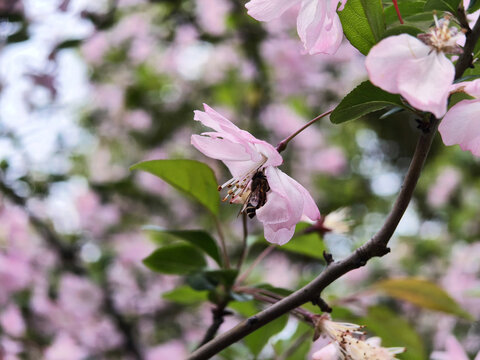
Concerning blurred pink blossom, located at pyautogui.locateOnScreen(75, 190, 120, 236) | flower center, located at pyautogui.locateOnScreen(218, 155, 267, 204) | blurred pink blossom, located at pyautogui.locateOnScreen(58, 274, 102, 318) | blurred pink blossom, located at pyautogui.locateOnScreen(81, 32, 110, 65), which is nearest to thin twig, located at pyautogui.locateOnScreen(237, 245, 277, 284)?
flower center, located at pyautogui.locateOnScreen(218, 155, 267, 204)

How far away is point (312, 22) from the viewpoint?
1.49ft

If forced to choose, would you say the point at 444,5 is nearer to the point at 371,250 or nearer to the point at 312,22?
the point at 312,22

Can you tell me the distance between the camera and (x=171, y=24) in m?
2.12

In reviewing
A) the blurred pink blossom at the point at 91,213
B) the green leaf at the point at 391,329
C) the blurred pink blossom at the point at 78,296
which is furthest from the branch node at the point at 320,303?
the blurred pink blossom at the point at 91,213

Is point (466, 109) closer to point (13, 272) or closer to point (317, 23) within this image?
point (317, 23)

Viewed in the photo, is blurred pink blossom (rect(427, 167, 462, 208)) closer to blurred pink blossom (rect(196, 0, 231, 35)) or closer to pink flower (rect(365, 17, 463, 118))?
blurred pink blossom (rect(196, 0, 231, 35))

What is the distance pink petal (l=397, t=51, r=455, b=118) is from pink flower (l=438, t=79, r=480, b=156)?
0.12 feet

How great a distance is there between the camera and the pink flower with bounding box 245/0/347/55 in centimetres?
45

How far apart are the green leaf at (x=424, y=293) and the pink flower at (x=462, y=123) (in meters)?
0.37

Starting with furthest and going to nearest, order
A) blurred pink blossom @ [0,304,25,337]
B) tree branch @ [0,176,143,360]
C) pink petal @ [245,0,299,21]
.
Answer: tree branch @ [0,176,143,360] < blurred pink blossom @ [0,304,25,337] < pink petal @ [245,0,299,21]

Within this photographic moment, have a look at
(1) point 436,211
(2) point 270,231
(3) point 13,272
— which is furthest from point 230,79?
(2) point 270,231

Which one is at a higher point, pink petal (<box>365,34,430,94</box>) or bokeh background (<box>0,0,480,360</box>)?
pink petal (<box>365,34,430,94</box>)

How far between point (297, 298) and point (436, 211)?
2.48 meters

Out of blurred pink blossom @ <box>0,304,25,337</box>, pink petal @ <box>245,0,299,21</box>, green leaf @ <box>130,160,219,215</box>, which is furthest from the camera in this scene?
blurred pink blossom @ <box>0,304,25,337</box>
